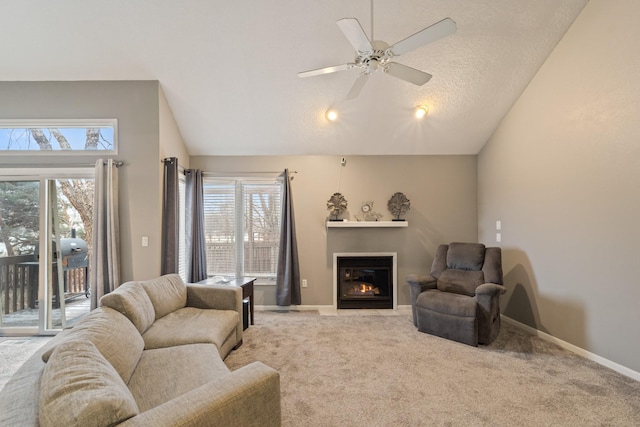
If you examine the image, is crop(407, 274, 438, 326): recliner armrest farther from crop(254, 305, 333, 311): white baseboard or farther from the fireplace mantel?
crop(254, 305, 333, 311): white baseboard

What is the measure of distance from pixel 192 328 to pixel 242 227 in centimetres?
247

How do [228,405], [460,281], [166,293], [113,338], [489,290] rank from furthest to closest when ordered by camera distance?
[460,281] → [489,290] → [166,293] → [113,338] → [228,405]

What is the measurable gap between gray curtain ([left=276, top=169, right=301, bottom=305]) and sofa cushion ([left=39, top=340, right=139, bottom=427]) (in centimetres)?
347

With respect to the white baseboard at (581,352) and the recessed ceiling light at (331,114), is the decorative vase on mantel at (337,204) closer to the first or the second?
the recessed ceiling light at (331,114)

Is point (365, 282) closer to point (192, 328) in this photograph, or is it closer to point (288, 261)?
point (288, 261)

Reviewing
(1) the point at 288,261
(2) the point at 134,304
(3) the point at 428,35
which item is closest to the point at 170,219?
(2) the point at 134,304

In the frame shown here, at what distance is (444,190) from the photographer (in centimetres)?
515

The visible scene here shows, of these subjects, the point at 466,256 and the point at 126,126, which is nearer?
the point at 126,126

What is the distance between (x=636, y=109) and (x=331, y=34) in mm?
2858

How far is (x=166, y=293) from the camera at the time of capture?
125 inches

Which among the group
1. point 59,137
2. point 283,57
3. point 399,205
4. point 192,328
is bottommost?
point 192,328

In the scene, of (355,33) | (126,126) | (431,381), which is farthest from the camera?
(126,126)

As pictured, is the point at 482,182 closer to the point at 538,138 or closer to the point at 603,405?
the point at 538,138

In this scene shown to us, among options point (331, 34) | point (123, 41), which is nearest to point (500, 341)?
point (331, 34)
